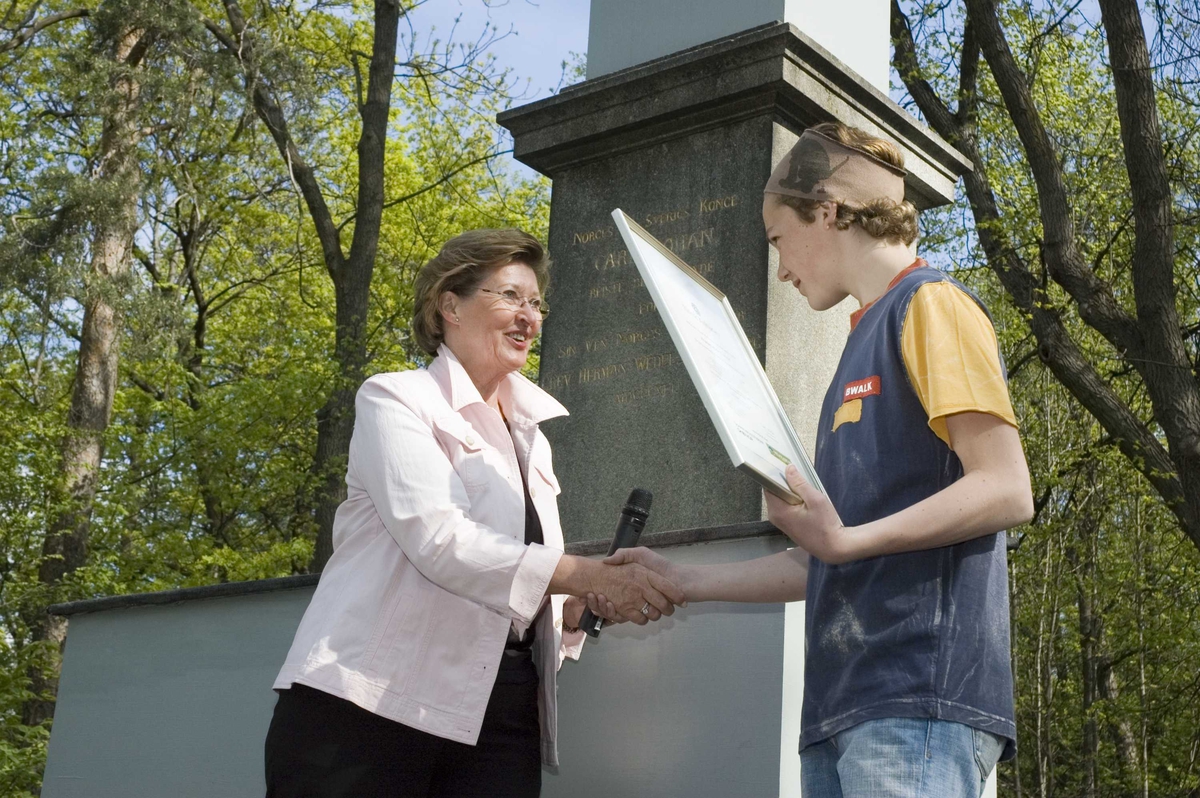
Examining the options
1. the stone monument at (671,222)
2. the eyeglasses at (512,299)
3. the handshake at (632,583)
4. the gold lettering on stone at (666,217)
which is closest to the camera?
the handshake at (632,583)

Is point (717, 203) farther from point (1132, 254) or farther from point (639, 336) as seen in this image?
point (1132, 254)

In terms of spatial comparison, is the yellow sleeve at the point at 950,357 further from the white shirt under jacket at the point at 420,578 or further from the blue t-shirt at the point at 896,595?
the white shirt under jacket at the point at 420,578

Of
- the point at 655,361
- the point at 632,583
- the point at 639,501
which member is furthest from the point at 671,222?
the point at 632,583

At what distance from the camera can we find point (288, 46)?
645 inches

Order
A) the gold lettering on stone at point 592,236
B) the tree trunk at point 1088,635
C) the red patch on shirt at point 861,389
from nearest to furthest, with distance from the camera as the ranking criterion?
the red patch on shirt at point 861,389, the gold lettering on stone at point 592,236, the tree trunk at point 1088,635

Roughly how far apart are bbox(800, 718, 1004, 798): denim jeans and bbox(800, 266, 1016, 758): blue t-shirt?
21mm

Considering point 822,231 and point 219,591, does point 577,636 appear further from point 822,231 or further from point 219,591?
point 219,591

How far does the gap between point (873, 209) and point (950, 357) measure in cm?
46

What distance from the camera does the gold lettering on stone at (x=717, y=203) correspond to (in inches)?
211

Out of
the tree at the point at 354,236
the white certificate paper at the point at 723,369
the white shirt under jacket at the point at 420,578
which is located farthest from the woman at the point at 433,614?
the tree at the point at 354,236

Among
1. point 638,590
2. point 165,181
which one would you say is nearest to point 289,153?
point 165,181

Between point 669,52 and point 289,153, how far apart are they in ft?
38.8

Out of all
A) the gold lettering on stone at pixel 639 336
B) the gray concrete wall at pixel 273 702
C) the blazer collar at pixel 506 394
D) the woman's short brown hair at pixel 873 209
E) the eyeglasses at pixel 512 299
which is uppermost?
the gold lettering on stone at pixel 639 336

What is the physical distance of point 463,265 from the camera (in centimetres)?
357
